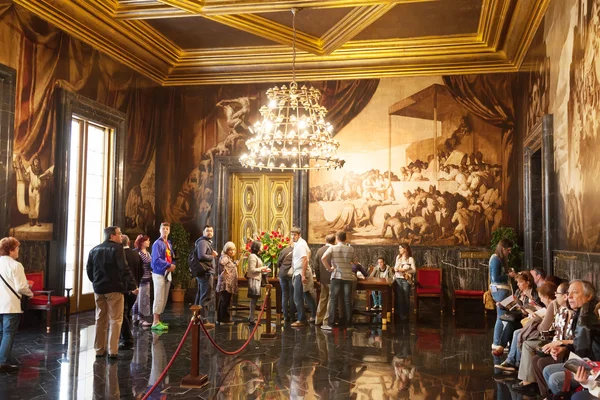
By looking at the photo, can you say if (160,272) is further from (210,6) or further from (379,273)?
(210,6)

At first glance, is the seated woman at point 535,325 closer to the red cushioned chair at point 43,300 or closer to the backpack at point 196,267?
the backpack at point 196,267

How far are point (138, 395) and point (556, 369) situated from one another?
13.9ft

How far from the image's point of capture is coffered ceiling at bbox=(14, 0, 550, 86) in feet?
37.4

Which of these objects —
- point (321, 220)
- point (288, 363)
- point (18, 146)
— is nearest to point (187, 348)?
point (288, 363)

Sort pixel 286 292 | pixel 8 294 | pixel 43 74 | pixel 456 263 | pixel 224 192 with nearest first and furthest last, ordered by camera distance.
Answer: pixel 8 294 < pixel 43 74 < pixel 286 292 < pixel 456 263 < pixel 224 192

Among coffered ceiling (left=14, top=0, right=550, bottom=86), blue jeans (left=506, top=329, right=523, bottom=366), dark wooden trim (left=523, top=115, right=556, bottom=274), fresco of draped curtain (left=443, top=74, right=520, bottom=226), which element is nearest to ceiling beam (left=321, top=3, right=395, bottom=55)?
coffered ceiling (left=14, top=0, right=550, bottom=86)

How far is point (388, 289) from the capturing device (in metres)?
10.9

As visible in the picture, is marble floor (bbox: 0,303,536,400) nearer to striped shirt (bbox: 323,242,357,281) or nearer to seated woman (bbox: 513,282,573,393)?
seated woman (bbox: 513,282,573,393)

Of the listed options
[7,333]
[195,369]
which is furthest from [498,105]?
[7,333]

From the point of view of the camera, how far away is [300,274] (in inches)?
419

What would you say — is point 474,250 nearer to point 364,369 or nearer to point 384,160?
point 384,160

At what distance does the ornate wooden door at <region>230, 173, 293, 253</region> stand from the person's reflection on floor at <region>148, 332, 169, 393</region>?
5.81 m

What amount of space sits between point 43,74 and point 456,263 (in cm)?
999

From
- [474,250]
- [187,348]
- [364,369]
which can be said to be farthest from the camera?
[474,250]
